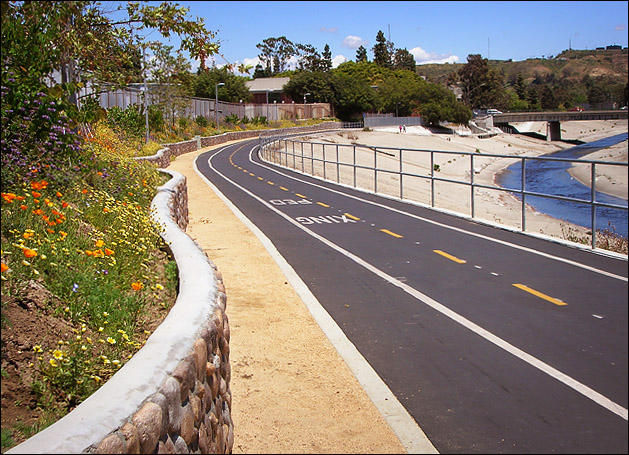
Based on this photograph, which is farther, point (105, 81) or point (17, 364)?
point (105, 81)

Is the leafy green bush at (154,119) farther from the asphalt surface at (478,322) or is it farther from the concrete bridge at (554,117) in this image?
the concrete bridge at (554,117)

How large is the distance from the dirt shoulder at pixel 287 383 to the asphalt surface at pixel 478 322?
13.6 inches

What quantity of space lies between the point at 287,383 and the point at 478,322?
1.69m

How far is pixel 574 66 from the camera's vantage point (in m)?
3.04

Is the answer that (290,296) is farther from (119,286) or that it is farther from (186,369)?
(186,369)

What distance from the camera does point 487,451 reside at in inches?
150

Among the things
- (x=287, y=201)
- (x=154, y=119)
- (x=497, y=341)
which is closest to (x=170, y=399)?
A: (x=497, y=341)

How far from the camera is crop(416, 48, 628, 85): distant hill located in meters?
2.34

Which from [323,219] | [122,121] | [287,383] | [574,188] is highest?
[122,121]

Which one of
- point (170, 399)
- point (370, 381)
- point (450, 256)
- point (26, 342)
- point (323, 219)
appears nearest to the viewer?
point (170, 399)

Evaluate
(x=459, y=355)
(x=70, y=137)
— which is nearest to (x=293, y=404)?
(x=459, y=355)

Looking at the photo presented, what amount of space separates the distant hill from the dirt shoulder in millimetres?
2399

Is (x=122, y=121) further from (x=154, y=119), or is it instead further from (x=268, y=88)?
(x=268, y=88)

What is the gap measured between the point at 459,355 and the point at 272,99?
402 feet
